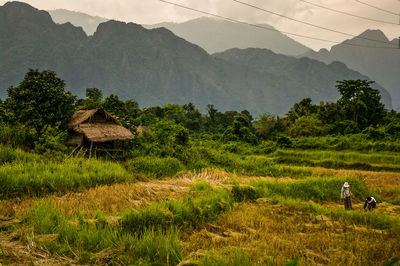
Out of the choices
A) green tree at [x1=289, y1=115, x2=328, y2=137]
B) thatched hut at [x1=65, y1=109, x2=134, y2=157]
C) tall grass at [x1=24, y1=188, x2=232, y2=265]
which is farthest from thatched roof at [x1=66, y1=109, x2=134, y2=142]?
green tree at [x1=289, y1=115, x2=328, y2=137]

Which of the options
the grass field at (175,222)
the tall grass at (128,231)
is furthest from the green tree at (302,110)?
the tall grass at (128,231)

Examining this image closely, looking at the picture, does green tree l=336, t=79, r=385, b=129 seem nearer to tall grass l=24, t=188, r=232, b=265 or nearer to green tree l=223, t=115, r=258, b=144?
green tree l=223, t=115, r=258, b=144

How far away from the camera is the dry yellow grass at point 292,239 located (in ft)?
11.1

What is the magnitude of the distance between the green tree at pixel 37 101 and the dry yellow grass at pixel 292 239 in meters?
12.1

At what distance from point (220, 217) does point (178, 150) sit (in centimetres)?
999

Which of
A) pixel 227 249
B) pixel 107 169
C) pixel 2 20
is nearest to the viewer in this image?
pixel 227 249

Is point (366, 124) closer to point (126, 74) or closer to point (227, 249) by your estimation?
point (227, 249)

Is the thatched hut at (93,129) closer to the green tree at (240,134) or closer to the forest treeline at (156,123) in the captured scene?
the forest treeline at (156,123)

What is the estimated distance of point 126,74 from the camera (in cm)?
19288

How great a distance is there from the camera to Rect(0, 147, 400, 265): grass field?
10.6 feet

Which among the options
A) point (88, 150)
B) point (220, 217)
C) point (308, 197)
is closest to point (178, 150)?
point (88, 150)

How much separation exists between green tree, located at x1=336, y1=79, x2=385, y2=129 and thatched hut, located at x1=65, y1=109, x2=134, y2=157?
28.5m

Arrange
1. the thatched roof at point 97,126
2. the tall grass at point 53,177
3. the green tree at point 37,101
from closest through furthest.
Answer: the tall grass at point 53,177 → the green tree at point 37,101 → the thatched roof at point 97,126

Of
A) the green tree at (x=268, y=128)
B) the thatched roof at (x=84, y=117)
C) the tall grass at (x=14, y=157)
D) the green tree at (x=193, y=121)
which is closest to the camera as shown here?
the tall grass at (x=14, y=157)
